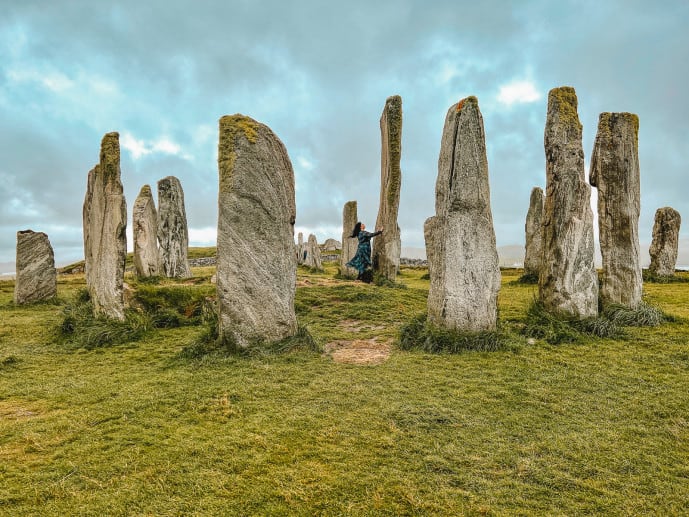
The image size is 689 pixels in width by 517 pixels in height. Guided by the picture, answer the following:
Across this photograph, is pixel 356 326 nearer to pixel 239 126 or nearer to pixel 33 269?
pixel 239 126

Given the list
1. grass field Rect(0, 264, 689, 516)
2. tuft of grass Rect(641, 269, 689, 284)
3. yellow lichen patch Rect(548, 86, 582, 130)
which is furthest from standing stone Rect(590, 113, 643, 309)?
tuft of grass Rect(641, 269, 689, 284)

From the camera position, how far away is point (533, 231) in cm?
1678

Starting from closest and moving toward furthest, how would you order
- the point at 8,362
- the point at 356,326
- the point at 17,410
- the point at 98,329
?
the point at 17,410 < the point at 8,362 < the point at 98,329 < the point at 356,326

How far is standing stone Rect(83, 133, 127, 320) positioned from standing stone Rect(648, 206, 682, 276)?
19.2 m

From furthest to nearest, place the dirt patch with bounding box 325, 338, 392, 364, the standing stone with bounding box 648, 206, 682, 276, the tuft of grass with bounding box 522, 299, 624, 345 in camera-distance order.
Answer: the standing stone with bounding box 648, 206, 682, 276
the tuft of grass with bounding box 522, 299, 624, 345
the dirt patch with bounding box 325, 338, 392, 364

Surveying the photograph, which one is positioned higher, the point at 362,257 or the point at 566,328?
the point at 362,257

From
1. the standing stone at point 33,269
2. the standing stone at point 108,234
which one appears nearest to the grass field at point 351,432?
the standing stone at point 108,234

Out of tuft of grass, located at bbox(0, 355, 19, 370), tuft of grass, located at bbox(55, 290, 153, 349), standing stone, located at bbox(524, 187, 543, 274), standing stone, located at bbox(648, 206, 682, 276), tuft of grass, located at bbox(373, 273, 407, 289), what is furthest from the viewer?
standing stone, located at bbox(648, 206, 682, 276)

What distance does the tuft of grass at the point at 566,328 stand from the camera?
7379mm

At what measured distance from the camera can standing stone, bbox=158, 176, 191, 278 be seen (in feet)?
52.1

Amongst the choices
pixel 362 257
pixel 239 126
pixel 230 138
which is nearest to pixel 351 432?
pixel 230 138

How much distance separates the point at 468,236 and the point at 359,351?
274cm

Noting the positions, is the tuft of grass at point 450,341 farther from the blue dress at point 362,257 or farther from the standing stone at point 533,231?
the standing stone at point 533,231

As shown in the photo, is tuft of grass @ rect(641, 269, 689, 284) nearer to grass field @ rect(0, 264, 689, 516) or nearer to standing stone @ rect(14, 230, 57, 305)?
grass field @ rect(0, 264, 689, 516)
